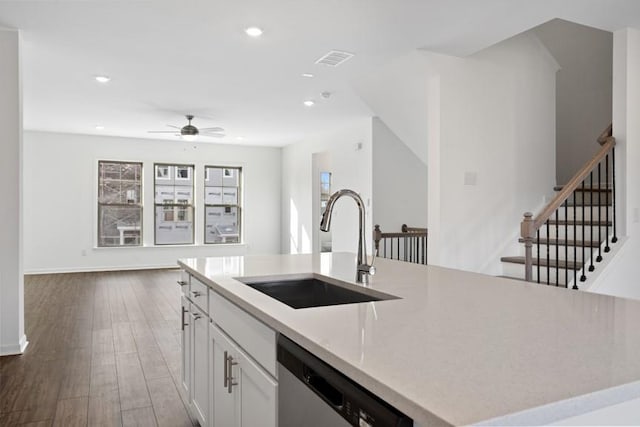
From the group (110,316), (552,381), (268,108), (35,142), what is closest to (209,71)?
(268,108)

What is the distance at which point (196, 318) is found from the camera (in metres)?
2.15

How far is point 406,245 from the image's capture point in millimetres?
6648

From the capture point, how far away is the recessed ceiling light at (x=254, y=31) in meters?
3.56

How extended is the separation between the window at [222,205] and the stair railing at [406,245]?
4.26 meters

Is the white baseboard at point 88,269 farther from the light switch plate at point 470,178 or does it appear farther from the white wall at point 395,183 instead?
the light switch plate at point 470,178

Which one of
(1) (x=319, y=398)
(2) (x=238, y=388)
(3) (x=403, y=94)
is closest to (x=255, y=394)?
(2) (x=238, y=388)

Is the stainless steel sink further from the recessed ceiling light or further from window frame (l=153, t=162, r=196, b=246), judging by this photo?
window frame (l=153, t=162, r=196, b=246)

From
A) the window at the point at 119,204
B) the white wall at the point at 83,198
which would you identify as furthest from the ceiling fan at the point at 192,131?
the window at the point at 119,204

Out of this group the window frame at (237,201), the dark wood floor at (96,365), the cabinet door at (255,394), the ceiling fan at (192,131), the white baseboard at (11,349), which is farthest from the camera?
the window frame at (237,201)

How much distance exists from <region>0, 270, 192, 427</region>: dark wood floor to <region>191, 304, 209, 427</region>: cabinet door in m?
0.38

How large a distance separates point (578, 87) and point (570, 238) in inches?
94.8

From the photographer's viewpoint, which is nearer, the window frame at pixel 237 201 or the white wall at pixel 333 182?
the white wall at pixel 333 182

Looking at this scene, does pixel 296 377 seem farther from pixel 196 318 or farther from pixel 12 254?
pixel 12 254

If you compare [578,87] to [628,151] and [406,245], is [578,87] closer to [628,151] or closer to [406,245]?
[628,151]
